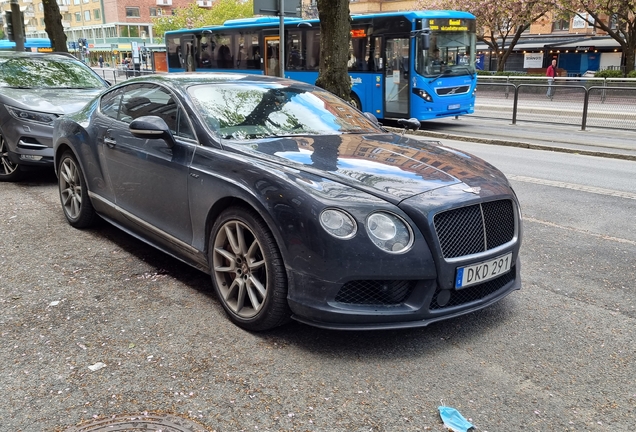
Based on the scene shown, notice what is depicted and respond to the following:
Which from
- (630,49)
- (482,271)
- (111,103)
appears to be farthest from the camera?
(630,49)

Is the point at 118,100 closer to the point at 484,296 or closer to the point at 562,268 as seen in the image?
the point at 484,296

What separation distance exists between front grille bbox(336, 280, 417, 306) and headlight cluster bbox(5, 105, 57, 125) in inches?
237

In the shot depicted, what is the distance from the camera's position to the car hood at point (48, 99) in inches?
313

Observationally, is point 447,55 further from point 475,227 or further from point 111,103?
point 475,227

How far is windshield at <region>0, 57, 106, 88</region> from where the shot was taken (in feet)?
28.8

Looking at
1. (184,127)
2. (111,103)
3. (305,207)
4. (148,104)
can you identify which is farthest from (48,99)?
(305,207)

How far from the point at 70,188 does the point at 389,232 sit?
12.9 feet

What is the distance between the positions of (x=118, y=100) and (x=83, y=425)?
11.1ft

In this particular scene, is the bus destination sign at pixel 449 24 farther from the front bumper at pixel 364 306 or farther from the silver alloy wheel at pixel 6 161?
the front bumper at pixel 364 306

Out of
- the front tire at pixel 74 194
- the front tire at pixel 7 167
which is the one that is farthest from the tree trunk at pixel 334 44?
the front tire at pixel 74 194

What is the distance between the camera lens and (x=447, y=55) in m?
17.2

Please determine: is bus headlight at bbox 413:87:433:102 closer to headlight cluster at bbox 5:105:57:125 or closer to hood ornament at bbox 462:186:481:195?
headlight cluster at bbox 5:105:57:125

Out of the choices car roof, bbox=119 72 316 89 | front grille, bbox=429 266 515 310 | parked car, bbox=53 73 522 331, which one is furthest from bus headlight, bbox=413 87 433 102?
front grille, bbox=429 266 515 310

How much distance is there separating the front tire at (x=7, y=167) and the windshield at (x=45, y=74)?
97 cm
